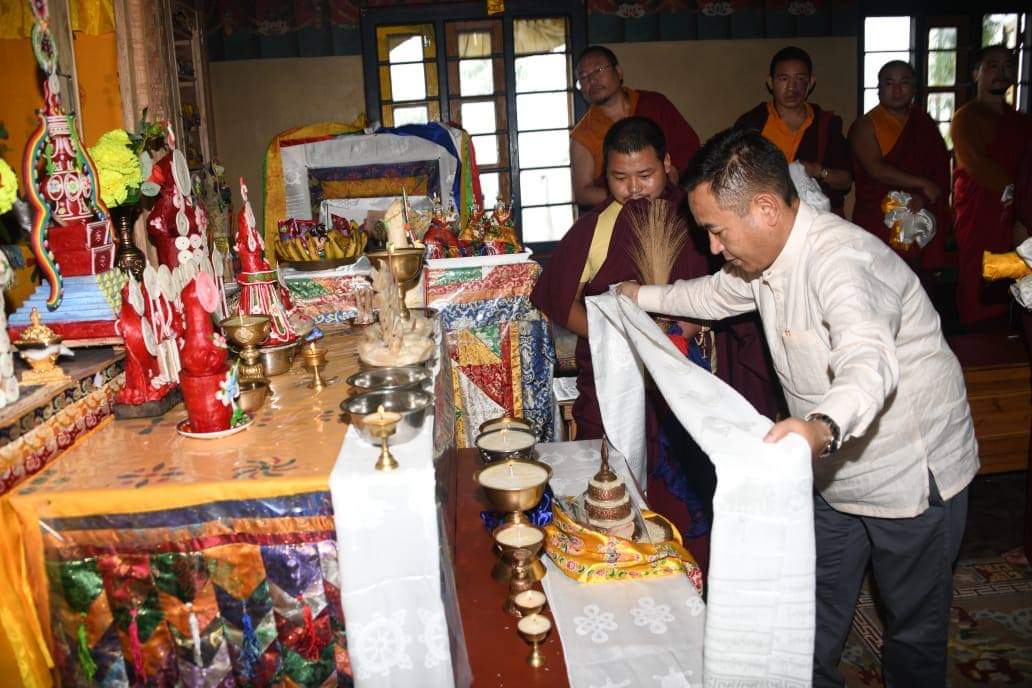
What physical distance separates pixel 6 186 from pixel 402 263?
102cm

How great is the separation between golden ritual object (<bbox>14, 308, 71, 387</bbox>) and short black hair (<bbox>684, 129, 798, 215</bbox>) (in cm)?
146

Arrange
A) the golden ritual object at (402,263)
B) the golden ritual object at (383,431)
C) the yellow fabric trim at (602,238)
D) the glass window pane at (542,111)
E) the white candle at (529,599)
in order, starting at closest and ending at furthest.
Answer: the golden ritual object at (383,431) < the white candle at (529,599) < the golden ritual object at (402,263) < the yellow fabric trim at (602,238) < the glass window pane at (542,111)

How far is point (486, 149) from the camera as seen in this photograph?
20.3 feet

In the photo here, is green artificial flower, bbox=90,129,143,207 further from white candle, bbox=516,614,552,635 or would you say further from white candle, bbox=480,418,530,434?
white candle, bbox=516,614,552,635

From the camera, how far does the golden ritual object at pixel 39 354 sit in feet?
5.63

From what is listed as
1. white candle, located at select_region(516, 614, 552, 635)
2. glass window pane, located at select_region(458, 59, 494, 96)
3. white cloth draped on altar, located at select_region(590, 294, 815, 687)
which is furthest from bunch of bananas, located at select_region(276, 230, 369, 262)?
glass window pane, located at select_region(458, 59, 494, 96)

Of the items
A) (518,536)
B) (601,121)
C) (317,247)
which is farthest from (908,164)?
(518,536)

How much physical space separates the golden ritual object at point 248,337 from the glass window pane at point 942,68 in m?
6.30

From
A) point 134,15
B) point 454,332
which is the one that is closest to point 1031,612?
point 454,332

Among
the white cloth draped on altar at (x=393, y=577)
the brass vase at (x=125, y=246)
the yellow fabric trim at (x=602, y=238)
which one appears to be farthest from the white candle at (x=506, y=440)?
the brass vase at (x=125, y=246)

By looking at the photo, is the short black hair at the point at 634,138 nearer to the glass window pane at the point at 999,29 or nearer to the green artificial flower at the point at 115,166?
the green artificial flower at the point at 115,166

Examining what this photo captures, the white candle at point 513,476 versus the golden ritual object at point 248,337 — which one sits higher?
the golden ritual object at point 248,337

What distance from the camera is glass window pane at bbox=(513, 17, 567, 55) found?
5934 mm

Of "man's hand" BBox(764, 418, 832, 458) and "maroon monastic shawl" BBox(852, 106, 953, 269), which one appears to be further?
"maroon monastic shawl" BBox(852, 106, 953, 269)
